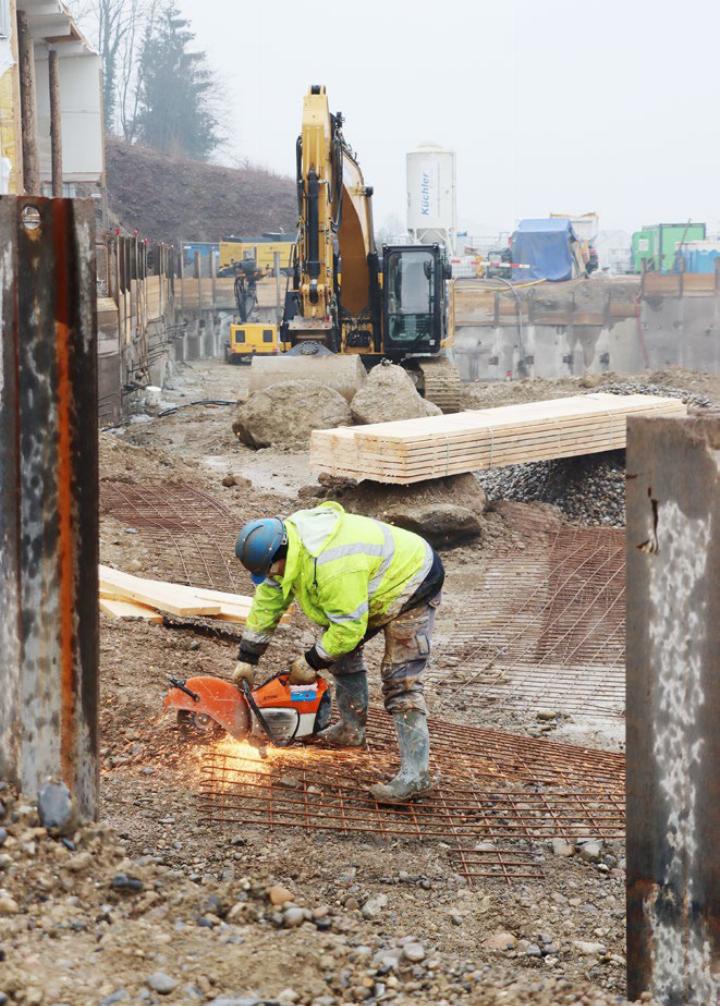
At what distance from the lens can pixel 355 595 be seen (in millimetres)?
5340

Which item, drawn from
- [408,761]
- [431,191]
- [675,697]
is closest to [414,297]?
[408,761]

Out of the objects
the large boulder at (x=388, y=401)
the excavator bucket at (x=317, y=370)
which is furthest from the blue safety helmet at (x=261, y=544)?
the excavator bucket at (x=317, y=370)

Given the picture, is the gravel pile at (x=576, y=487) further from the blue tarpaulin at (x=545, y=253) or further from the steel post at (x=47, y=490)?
the blue tarpaulin at (x=545, y=253)

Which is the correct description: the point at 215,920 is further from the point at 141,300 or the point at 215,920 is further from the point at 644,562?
the point at 141,300

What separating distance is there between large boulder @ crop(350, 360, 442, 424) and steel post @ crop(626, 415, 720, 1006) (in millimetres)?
13395

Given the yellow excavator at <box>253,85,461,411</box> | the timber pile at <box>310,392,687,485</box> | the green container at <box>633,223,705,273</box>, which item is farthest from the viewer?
the green container at <box>633,223,705,273</box>

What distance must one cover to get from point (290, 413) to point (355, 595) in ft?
41.2

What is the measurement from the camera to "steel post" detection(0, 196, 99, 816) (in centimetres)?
386

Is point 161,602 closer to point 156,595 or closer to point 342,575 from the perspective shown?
point 156,595

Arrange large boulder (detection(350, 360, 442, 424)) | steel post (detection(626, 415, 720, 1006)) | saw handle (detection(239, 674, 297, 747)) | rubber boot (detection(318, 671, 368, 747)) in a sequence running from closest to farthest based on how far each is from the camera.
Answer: steel post (detection(626, 415, 720, 1006)), saw handle (detection(239, 674, 297, 747)), rubber boot (detection(318, 671, 368, 747)), large boulder (detection(350, 360, 442, 424))

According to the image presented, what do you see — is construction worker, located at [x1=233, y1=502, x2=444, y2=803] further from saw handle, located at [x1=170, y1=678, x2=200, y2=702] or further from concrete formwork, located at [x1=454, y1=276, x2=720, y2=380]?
concrete formwork, located at [x1=454, y1=276, x2=720, y2=380]

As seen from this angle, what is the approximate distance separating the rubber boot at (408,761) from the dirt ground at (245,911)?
1.22ft

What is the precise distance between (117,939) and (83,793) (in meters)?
0.64

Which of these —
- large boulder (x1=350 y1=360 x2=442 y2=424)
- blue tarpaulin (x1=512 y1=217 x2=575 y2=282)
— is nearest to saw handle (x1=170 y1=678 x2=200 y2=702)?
large boulder (x1=350 y1=360 x2=442 y2=424)
